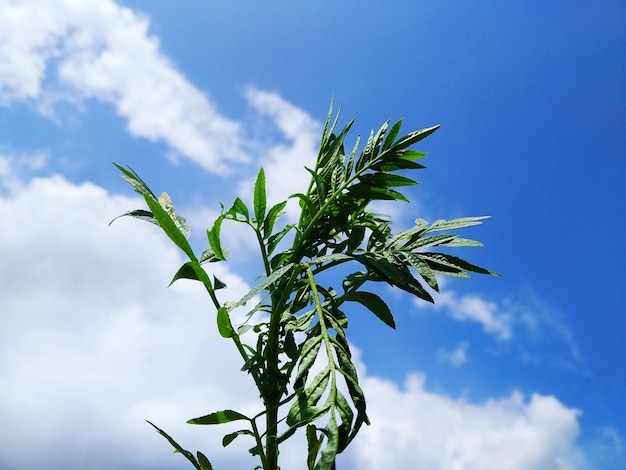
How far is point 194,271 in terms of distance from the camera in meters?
1.40

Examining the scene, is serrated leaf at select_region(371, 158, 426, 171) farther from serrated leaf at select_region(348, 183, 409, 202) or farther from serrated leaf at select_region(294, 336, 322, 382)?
serrated leaf at select_region(294, 336, 322, 382)

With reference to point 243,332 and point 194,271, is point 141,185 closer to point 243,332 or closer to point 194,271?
point 194,271

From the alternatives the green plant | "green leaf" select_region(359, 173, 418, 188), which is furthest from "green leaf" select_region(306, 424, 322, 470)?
"green leaf" select_region(359, 173, 418, 188)

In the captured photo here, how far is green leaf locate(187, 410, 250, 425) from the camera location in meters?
1.36

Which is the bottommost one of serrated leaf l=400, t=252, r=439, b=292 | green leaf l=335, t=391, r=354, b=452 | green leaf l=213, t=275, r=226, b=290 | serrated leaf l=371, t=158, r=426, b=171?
green leaf l=335, t=391, r=354, b=452

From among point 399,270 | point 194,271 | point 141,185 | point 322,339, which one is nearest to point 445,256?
point 399,270

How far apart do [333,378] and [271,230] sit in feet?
1.96

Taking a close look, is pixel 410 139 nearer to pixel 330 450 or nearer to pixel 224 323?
pixel 224 323

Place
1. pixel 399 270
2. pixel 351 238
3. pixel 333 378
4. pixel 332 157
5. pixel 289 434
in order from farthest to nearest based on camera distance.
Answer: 1. pixel 332 157
2. pixel 351 238
3. pixel 399 270
4. pixel 289 434
5. pixel 333 378

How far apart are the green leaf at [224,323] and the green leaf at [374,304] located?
30 centimetres

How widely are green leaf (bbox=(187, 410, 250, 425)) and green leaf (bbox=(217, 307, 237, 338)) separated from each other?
19 cm

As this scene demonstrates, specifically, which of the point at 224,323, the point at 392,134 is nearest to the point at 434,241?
the point at 392,134

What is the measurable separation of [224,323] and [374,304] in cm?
37

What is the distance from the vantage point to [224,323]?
52.7 inches
